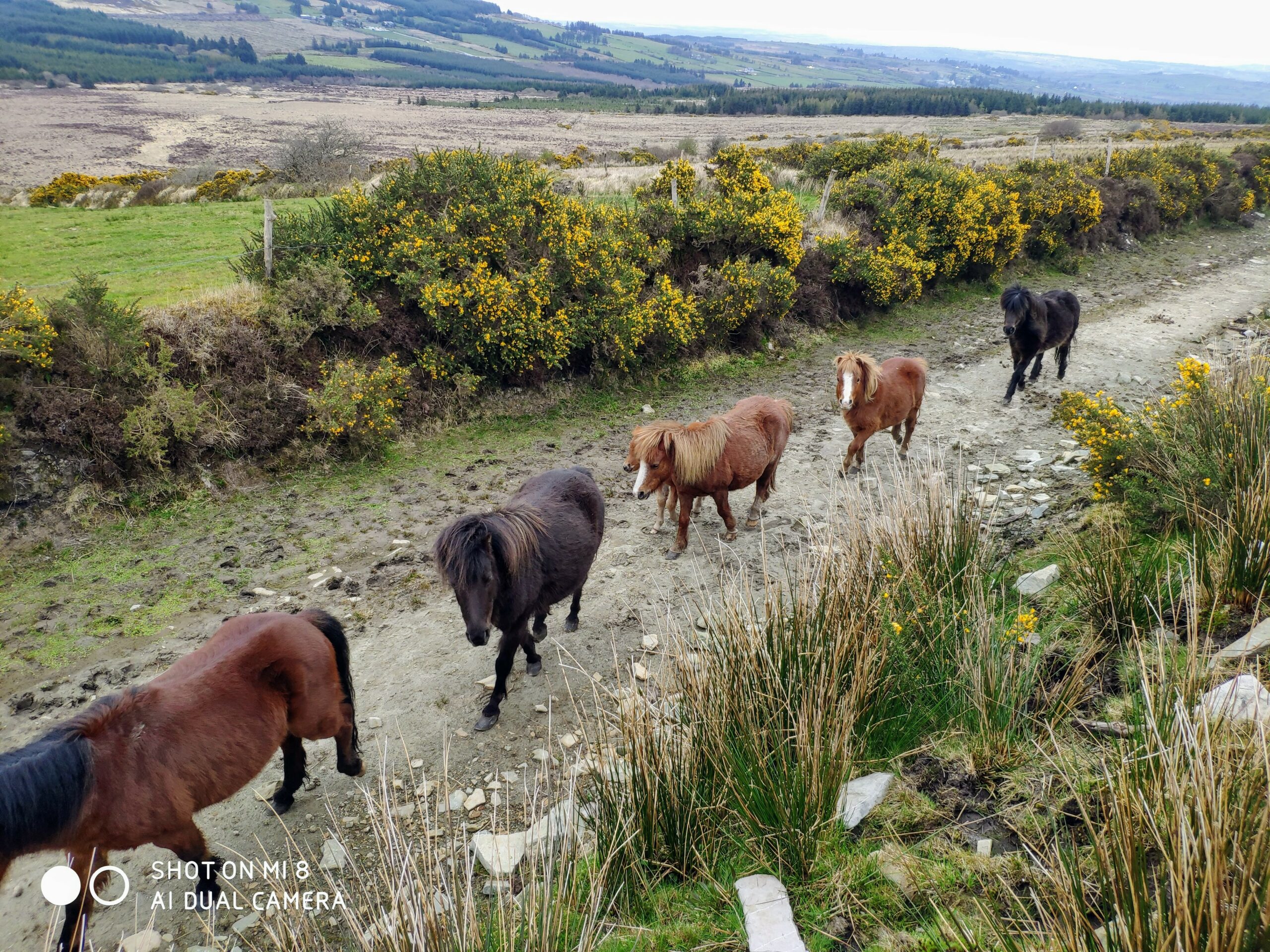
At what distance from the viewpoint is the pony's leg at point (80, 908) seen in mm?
3172

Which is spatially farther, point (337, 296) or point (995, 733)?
point (337, 296)

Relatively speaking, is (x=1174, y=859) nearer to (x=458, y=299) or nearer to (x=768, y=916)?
(x=768, y=916)

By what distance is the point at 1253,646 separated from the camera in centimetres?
322

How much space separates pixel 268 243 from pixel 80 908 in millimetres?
8421

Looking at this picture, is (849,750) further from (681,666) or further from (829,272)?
(829,272)

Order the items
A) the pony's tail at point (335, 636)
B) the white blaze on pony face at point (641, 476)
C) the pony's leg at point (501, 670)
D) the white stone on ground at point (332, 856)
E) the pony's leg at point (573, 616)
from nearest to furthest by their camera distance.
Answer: the white stone on ground at point (332, 856) < the pony's tail at point (335, 636) < the pony's leg at point (501, 670) < the pony's leg at point (573, 616) < the white blaze on pony face at point (641, 476)

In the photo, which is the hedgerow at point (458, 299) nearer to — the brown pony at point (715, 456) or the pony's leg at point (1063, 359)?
the brown pony at point (715, 456)

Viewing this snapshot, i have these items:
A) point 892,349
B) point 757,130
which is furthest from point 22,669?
point 757,130

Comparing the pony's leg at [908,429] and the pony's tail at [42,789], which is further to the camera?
the pony's leg at [908,429]

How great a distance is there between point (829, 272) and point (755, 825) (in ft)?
43.8

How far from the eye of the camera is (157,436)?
7.45m

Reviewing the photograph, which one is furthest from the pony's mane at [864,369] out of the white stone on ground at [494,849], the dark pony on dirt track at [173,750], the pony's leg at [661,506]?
the dark pony on dirt track at [173,750]

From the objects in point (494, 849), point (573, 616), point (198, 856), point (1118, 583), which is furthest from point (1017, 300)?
point (198, 856)

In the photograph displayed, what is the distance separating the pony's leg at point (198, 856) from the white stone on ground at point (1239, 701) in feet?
15.1
